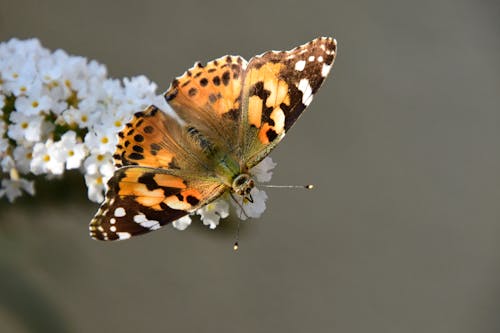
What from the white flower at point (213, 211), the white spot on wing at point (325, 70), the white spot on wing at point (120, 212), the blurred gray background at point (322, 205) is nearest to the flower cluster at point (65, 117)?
the white flower at point (213, 211)

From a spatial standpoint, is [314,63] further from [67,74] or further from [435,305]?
[435,305]

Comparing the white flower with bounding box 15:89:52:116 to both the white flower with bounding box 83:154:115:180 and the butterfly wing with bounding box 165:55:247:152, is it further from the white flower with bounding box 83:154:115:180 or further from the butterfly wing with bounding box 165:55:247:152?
the butterfly wing with bounding box 165:55:247:152

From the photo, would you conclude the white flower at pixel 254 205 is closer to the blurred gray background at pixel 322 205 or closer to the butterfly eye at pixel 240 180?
the butterfly eye at pixel 240 180

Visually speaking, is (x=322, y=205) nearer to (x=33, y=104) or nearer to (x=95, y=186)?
(x=95, y=186)

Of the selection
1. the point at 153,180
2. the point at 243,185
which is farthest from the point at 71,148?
the point at 243,185

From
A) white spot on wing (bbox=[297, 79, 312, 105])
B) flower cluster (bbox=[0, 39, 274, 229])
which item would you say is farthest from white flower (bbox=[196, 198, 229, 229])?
white spot on wing (bbox=[297, 79, 312, 105])

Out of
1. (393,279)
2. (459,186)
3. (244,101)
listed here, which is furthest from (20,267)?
(459,186)
